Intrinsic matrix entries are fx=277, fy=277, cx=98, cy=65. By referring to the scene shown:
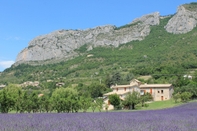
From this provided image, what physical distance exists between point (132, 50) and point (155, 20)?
32434mm

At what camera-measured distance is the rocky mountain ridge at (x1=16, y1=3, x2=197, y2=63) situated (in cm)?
14316

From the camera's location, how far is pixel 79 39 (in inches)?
6909

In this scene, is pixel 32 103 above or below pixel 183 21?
below

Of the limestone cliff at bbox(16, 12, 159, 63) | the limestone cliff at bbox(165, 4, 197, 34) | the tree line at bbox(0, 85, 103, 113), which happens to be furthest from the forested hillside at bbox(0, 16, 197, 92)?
the tree line at bbox(0, 85, 103, 113)

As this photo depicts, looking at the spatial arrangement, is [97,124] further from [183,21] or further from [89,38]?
[89,38]

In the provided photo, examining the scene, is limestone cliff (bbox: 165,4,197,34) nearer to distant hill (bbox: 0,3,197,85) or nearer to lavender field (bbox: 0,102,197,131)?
distant hill (bbox: 0,3,197,85)

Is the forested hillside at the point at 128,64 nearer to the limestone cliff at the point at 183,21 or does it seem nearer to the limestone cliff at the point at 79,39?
the limestone cliff at the point at 183,21

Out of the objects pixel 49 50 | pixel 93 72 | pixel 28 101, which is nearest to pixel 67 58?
pixel 49 50

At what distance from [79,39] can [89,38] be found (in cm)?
754

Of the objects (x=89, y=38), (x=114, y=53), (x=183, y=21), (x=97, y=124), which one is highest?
(x=183, y=21)

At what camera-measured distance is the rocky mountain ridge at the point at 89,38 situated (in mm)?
143163

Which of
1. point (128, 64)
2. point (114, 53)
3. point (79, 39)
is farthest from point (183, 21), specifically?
point (79, 39)

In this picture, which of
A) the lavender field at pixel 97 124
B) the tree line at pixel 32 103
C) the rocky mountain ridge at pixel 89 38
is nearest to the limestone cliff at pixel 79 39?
the rocky mountain ridge at pixel 89 38

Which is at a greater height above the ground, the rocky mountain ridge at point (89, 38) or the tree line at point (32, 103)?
the rocky mountain ridge at point (89, 38)
